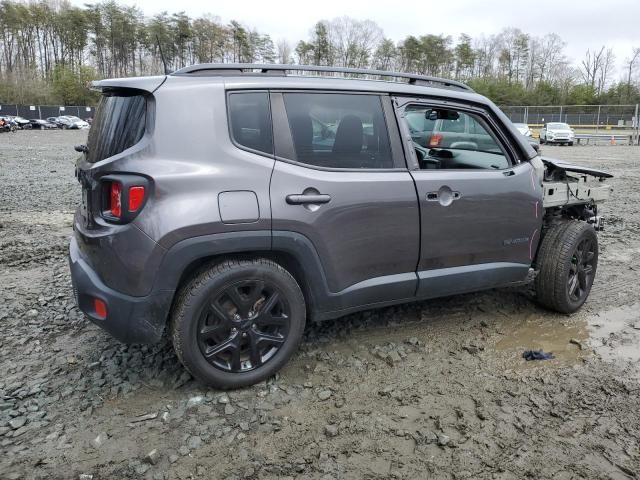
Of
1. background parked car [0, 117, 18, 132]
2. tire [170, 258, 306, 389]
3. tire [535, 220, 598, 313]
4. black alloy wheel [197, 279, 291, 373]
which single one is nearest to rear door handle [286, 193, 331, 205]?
tire [170, 258, 306, 389]

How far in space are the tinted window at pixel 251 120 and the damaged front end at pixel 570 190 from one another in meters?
Answer: 2.26

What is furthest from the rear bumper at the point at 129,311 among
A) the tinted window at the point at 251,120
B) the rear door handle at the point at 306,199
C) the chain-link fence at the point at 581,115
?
the chain-link fence at the point at 581,115

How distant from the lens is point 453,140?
4.25 meters

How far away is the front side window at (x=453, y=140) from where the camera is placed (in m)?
3.78

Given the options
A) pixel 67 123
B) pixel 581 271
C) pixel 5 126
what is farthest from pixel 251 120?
pixel 67 123

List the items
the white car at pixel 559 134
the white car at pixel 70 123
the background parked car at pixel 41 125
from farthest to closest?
the white car at pixel 70 123, the background parked car at pixel 41 125, the white car at pixel 559 134

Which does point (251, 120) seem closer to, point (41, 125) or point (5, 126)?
point (5, 126)

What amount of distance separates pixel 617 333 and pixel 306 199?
276 centimetres

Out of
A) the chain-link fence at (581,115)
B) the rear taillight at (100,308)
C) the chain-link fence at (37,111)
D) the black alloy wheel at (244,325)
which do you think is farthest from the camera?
the chain-link fence at (37,111)

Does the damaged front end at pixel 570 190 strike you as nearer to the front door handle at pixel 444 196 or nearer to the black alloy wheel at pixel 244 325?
the front door handle at pixel 444 196

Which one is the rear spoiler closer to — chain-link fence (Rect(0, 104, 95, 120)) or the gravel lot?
the gravel lot

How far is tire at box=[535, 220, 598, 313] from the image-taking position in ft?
13.9

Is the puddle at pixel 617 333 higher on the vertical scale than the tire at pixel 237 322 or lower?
lower

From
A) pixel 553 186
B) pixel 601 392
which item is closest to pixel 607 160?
pixel 553 186
